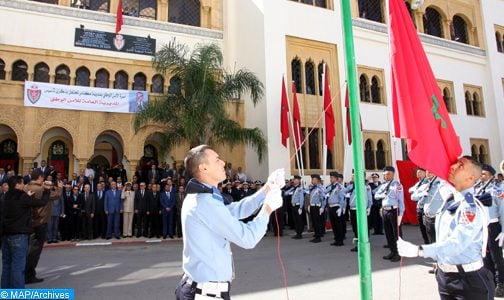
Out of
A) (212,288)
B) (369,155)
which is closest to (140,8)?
(369,155)

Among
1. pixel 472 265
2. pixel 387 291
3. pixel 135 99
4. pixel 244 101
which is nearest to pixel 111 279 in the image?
pixel 387 291

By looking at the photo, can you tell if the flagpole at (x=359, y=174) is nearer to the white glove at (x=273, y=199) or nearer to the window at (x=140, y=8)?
the white glove at (x=273, y=199)

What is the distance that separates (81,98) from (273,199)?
47.7ft

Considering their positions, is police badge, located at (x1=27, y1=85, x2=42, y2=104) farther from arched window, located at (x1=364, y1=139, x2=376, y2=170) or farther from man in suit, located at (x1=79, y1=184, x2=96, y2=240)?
arched window, located at (x1=364, y1=139, x2=376, y2=170)

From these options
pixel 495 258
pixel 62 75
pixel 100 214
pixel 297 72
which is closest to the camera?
pixel 495 258

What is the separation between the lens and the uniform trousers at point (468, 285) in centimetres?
259

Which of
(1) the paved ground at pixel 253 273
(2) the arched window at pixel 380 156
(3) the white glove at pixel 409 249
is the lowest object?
(1) the paved ground at pixel 253 273

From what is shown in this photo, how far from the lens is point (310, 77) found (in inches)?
728

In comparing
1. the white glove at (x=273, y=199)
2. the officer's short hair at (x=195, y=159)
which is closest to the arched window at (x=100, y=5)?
the officer's short hair at (x=195, y=159)

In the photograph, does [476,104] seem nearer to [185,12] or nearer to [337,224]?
[337,224]

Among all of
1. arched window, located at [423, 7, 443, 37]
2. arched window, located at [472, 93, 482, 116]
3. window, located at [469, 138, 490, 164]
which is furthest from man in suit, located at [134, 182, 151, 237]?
arched window, located at [472, 93, 482, 116]

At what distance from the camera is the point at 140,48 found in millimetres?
16828

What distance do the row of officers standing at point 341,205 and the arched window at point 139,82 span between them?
842 cm

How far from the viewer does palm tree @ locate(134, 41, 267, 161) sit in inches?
498
